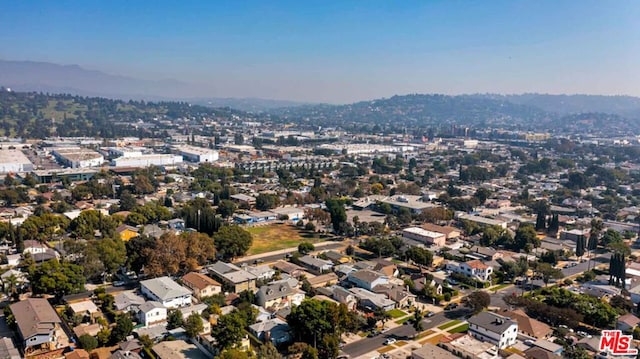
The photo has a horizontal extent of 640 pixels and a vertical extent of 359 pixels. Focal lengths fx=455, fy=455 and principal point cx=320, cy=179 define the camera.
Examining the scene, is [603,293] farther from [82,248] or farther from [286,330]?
[82,248]

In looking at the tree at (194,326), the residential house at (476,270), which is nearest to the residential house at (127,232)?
the tree at (194,326)

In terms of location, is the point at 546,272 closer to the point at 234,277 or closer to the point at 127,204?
the point at 234,277

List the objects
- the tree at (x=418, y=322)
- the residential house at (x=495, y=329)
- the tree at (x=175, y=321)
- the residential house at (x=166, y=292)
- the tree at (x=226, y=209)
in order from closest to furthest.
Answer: the residential house at (x=495, y=329) < the tree at (x=175, y=321) < the tree at (x=418, y=322) < the residential house at (x=166, y=292) < the tree at (x=226, y=209)

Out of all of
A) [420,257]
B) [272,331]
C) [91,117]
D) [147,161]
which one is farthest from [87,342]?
[91,117]

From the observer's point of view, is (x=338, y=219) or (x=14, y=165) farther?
(x=14, y=165)

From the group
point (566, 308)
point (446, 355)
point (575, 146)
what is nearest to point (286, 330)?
point (446, 355)

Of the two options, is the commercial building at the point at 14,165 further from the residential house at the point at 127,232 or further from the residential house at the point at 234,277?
the residential house at the point at 234,277
